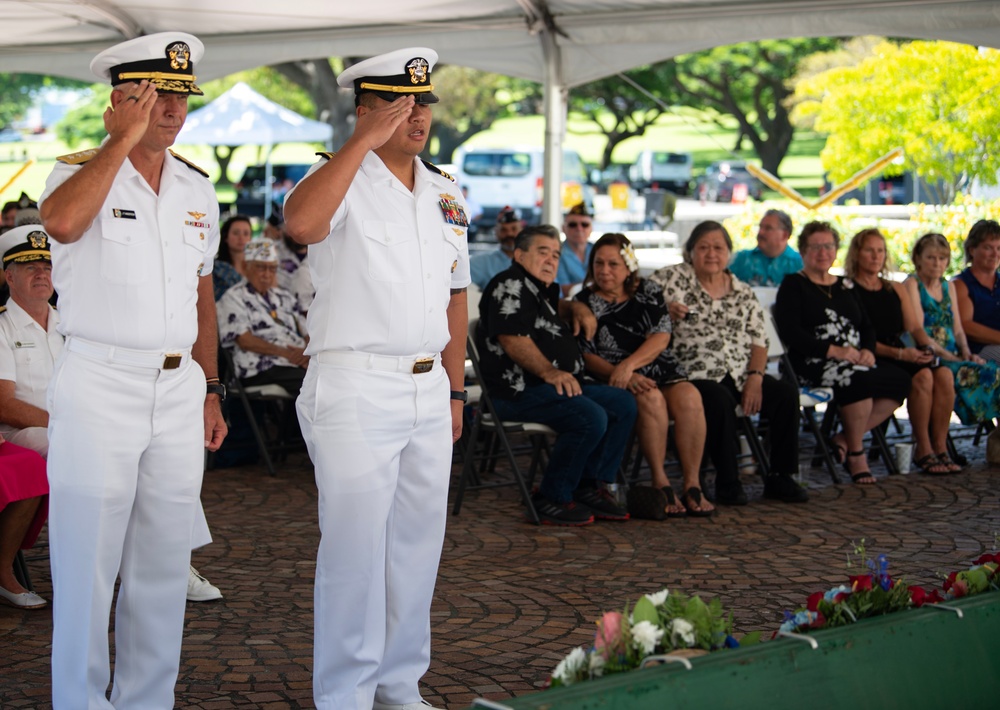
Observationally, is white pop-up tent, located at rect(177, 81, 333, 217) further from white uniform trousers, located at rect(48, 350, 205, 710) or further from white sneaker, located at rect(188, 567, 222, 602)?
white uniform trousers, located at rect(48, 350, 205, 710)

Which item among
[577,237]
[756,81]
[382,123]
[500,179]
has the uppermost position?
[756,81]

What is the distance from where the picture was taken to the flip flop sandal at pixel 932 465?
8.06 metres

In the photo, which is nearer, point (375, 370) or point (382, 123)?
point (382, 123)

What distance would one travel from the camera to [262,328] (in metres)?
8.18

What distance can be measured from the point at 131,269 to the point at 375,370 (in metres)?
0.71

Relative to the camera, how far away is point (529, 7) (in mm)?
8820

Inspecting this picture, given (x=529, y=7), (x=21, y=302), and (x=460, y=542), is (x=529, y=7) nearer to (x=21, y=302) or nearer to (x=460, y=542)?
(x=460, y=542)

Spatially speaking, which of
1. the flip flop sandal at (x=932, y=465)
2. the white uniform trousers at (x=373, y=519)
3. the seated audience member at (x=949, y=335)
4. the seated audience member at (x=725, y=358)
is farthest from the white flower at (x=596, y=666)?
the seated audience member at (x=949, y=335)

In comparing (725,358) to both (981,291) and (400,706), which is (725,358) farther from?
(400,706)

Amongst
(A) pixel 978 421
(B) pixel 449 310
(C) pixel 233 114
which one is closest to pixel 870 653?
(B) pixel 449 310

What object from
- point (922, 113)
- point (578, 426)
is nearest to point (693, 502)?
point (578, 426)

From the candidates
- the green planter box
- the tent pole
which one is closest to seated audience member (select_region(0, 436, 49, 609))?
the green planter box

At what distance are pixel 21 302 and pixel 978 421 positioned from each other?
6.07 meters

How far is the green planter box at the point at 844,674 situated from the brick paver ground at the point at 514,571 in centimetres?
157
